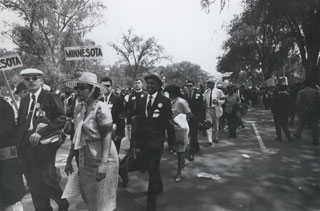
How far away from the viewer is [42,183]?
379 cm

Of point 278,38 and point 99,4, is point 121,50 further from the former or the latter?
point 278,38

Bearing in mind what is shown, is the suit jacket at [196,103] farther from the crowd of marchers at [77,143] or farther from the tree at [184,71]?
the tree at [184,71]

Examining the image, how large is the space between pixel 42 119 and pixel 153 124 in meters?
1.52

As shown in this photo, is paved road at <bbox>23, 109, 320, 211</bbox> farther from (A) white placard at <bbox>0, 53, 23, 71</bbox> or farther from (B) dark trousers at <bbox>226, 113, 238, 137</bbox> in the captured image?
(A) white placard at <bbox>0, 53, 23, 71</bbox>

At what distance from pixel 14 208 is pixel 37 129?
0.92 m

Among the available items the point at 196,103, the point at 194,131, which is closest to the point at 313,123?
the point at 196,103

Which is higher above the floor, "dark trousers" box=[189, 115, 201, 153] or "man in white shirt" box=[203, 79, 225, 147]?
"man in white shirt" box=[203, 79, 225, 147]

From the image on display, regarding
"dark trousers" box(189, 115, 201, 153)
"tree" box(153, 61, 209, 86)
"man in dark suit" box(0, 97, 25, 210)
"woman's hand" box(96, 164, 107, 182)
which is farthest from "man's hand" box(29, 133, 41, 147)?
"tree" box(153, 61, 209, 86)

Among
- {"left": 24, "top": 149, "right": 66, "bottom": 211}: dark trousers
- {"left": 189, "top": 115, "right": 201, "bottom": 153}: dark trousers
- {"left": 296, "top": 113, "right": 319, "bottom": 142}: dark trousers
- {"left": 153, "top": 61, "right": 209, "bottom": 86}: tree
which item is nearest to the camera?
{"left": 24, "top": 149, "right": 66, "bottom": 211}: dark trousers

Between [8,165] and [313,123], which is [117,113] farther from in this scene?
[313,123]

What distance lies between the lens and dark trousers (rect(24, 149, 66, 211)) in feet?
12.3

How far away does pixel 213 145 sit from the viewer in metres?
9.16

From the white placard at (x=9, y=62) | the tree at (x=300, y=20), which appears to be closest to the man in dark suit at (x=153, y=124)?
the white placard at (x=9, y=62)

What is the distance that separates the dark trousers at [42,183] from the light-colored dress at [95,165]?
2.86 feet
